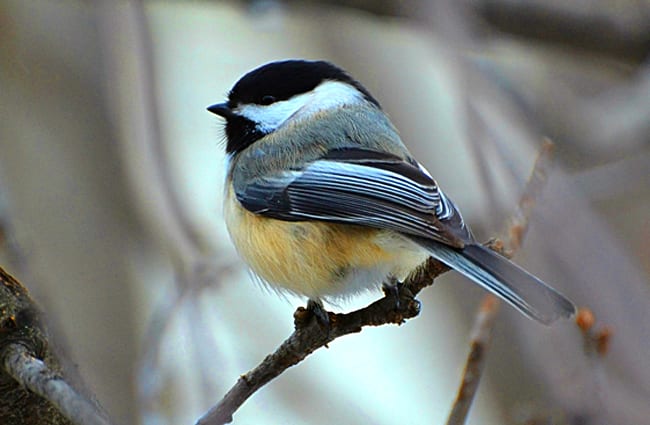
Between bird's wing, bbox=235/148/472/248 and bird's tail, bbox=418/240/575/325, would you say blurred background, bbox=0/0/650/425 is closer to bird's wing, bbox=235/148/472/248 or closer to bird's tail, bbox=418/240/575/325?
bird's wing, bbox=235/148/472/248

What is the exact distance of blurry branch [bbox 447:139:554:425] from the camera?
142 centimetres

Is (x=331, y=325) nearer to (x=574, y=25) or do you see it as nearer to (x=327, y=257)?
(x=327, y=257)

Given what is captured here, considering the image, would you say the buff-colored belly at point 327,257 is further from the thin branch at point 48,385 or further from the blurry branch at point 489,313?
the thin branch at point 48,385

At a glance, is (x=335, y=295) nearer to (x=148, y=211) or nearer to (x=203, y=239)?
(x=203, y=239)

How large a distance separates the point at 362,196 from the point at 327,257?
0.15m

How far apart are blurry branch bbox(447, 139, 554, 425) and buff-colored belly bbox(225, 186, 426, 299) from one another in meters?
0.27

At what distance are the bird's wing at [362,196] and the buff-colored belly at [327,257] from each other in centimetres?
4

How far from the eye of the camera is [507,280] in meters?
1.75

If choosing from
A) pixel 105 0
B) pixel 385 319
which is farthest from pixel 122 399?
pixel 385 319

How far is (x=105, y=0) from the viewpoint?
3232 mm

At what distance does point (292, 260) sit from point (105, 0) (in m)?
1.56

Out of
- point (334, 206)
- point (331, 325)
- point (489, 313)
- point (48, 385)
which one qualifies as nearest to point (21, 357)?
point (48, 385)

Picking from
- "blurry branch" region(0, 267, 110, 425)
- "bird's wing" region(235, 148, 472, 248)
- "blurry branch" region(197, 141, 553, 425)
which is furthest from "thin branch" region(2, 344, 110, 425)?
"bird's wing" region(235, 148, 472, 248)

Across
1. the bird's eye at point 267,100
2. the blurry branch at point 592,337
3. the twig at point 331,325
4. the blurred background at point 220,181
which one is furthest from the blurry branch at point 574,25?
the blurry branch at point 592,337
